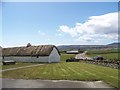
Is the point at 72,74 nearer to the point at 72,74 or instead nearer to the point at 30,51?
the point at 72,74

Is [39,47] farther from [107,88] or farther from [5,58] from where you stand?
[107,88]

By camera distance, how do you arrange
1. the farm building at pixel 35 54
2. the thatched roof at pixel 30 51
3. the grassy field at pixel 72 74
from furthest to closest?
1. the thatched roof at pixel 30 51
2. the farm building at pixel 35 54
3. the grassy field at pixel 72 74

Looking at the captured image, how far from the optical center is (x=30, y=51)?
66.7 meters

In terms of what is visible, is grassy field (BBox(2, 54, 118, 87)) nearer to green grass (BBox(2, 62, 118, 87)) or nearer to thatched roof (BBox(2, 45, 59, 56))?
green grass (BBox(2, 62, 118, 87))

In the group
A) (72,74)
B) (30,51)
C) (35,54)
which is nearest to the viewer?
(72,74)

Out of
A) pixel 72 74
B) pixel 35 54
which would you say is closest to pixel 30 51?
pixel 35 54

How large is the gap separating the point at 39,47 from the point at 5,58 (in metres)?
12.1

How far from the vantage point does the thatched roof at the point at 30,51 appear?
63.9m

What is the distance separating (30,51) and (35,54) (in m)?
2.47

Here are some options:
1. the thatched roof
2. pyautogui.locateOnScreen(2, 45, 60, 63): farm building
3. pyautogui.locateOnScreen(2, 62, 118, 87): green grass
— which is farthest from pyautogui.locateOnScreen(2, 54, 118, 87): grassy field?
the thatched roof

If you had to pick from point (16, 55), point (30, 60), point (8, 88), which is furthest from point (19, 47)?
point (8, 88)

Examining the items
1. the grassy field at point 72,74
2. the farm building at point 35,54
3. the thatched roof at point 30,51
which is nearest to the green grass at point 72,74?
the grassy field at point 72,74

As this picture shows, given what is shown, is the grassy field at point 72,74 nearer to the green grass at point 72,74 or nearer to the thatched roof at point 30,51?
the green grass at point 72,74

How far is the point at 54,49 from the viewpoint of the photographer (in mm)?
65438
